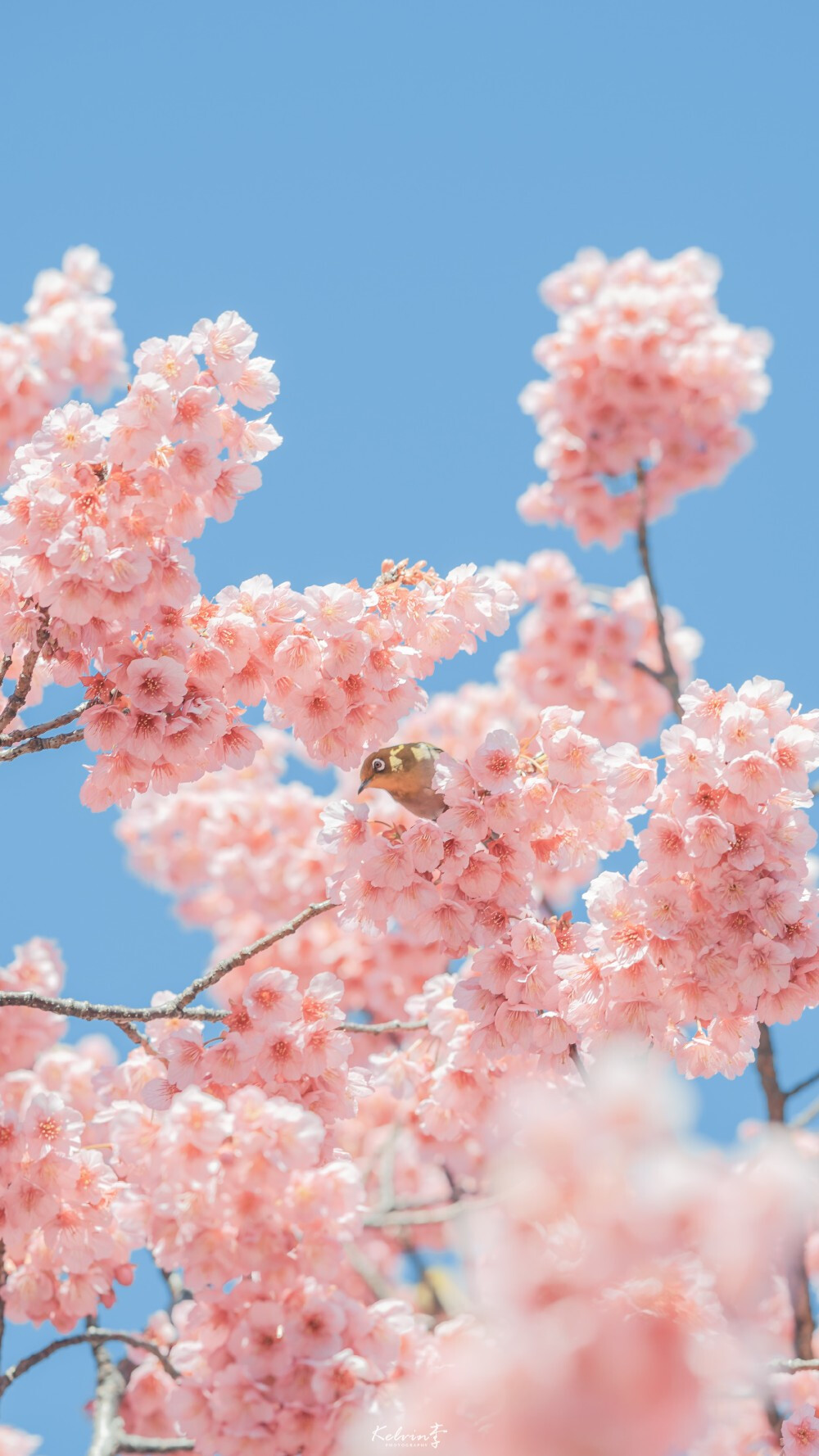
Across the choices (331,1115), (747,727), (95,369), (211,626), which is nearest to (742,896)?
(747,727)

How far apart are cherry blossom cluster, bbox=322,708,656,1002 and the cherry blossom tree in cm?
1

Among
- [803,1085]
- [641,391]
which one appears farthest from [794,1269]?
[641,391]

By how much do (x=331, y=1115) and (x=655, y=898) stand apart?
4.00 ft

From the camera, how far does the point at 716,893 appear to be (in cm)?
328

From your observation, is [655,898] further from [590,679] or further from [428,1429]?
[590,679]

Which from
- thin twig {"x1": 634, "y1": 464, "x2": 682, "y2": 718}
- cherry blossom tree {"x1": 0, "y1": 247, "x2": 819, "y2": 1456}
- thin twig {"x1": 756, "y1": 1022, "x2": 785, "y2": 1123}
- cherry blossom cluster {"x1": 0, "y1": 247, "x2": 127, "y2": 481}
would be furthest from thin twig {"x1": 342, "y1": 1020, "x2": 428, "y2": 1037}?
cherry blossom cluster {"x1": 0, "y1": 247, "x2": 127, "y2": 481}

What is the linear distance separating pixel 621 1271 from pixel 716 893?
2.17 m

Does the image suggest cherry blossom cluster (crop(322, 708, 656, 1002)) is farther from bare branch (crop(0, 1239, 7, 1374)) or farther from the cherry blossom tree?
bare branch (crop(0, 1239, 7, 1374))

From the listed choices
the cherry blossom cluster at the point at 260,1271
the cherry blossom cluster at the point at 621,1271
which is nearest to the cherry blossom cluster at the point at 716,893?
the cherry blossom cluster at the point at 260,1271

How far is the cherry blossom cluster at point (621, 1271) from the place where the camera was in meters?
1.15

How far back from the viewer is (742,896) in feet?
10.6

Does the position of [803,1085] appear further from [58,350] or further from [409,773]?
[58,350]

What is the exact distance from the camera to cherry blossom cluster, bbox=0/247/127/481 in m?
6.32

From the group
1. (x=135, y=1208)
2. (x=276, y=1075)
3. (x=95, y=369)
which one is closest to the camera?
(x=135, y=1208)
